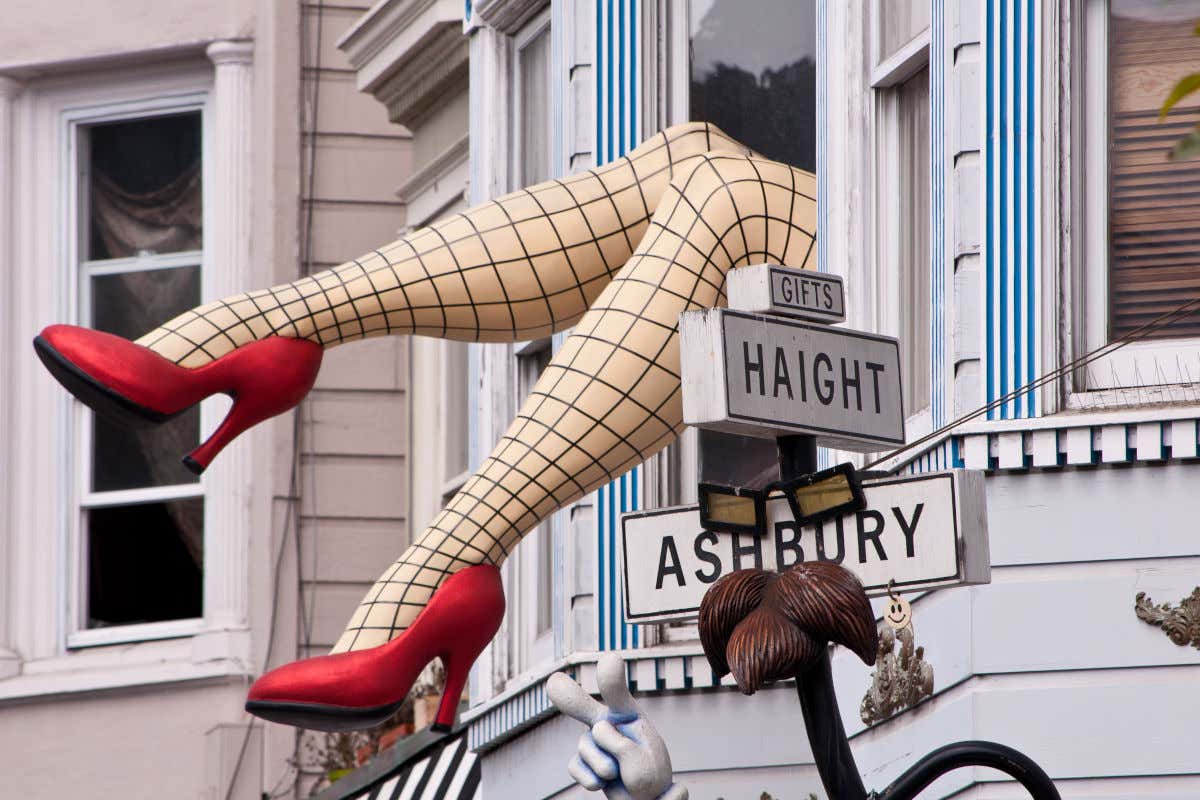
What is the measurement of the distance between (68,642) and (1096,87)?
850 centimetres

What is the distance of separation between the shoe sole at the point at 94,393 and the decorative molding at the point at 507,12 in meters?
3.52

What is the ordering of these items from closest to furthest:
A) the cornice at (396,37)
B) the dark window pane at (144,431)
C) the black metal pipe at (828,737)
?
the black metal pipe at (828,737) → the cornice at (396,37) → the dark window pane at (144,431)

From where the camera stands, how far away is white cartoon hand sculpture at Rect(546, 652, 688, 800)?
13.7 ft

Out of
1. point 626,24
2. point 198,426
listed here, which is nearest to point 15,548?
point 198,426

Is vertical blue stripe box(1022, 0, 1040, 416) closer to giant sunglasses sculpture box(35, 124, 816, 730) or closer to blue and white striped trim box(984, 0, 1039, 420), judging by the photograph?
blue and white striped trim box(984, 0, 1039, 420)

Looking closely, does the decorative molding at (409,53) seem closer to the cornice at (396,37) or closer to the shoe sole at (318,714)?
the cornice at (396,37)

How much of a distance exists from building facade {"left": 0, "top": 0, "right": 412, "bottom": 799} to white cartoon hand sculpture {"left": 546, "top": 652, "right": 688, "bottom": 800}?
8.24m

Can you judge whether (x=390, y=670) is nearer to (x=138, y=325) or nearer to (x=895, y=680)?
(x=895, y=680)

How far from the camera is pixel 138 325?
43.5ft

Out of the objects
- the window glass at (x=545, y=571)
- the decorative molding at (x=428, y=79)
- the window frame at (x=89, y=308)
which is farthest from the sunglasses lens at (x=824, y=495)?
the window frame at (x=89, y=308)

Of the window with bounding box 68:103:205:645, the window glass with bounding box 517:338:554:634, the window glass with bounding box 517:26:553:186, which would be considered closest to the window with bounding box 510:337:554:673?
the window glass with bounding box 517:338:554:634

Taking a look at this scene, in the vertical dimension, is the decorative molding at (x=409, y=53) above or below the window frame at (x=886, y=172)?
above

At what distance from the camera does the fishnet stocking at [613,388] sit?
20.8 ft

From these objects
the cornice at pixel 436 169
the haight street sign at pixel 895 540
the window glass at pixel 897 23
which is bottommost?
the haight street sign at pixel 895 540
